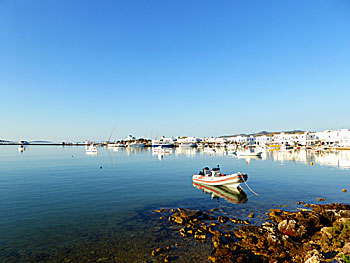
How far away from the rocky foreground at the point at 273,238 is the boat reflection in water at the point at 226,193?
24.4 feet

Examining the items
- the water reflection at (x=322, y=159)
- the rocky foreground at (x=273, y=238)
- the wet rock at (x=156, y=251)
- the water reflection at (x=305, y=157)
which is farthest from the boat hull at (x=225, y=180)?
the water reflection at (x=305, y=157)

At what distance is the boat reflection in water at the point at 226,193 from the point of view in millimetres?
26169

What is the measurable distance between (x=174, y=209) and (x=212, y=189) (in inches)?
453

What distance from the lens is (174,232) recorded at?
1608cm

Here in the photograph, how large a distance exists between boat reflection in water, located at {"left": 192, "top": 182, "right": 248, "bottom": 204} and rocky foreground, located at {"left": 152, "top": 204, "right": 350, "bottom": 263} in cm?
743

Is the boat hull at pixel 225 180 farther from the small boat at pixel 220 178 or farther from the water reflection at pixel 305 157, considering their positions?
the water reflection at pixel 305 157

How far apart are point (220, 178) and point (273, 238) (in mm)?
17700

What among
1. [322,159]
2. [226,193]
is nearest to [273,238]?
[226,193]

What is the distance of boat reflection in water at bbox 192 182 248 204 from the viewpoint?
85.9ft

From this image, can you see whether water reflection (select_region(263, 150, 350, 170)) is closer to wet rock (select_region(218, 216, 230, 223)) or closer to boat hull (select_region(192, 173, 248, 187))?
boat hull (select_region(192, 173, 248, 187))

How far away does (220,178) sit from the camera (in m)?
31.4

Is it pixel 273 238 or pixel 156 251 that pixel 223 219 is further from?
pixel 156 251

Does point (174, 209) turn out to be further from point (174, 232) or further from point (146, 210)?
point (174, 232)

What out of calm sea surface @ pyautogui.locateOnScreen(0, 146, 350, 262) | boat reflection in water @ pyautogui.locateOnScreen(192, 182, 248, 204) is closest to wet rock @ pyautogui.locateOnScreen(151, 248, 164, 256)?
calm sea surface @ pyautogui.locateOnScreen(0, 146, 350, 262)
